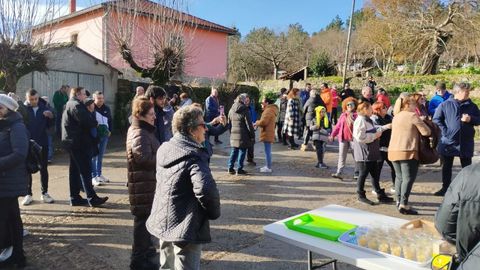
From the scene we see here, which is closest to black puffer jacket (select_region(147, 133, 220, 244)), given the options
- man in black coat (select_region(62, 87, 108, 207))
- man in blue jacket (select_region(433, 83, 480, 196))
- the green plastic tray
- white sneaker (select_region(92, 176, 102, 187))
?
the green plastic tray

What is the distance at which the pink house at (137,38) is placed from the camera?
1662 centimetres

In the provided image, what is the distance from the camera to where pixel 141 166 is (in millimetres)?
3998

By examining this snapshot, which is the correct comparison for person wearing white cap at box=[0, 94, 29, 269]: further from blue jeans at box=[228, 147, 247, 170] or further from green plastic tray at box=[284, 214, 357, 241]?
blue jeans at box=[228, 147, 247, 170]

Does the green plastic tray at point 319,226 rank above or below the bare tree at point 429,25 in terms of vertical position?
below

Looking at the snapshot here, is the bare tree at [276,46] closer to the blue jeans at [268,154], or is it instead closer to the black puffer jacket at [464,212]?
the blue jeans at [268,154]

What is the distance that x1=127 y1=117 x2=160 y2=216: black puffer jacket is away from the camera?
3975 millimetres

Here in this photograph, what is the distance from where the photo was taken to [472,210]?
2016mm

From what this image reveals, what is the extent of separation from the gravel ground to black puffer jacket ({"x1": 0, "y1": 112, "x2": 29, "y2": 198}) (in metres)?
0.90

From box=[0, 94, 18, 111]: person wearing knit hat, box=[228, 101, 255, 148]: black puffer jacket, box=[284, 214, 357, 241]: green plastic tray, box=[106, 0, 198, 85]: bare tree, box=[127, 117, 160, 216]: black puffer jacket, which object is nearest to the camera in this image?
box=[284, 214, 357, 241]: green plastic tray

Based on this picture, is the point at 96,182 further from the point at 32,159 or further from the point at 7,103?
the point at 7,103

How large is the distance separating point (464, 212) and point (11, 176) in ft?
13.3

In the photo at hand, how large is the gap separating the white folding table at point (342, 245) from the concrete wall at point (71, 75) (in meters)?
11.4

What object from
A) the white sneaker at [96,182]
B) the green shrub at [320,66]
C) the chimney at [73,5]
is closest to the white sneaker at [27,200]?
the white sneaker at [96,182]

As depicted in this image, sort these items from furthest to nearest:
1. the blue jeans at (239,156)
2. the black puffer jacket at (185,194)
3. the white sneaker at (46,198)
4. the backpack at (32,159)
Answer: the blue jeans at (239,156)
the white sneaker at (46,198)
the backpack at (32,159)
the black puffer jacket at (185,194)
